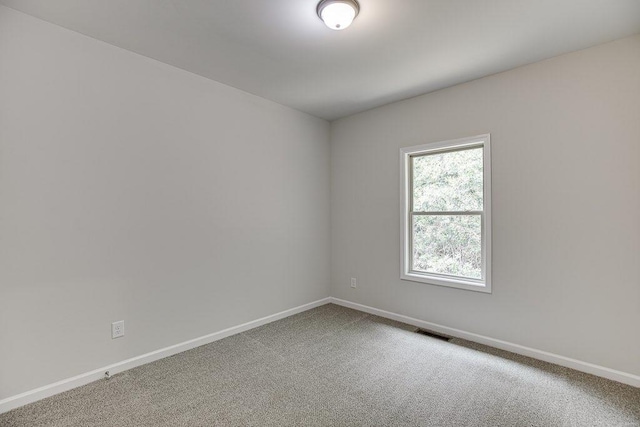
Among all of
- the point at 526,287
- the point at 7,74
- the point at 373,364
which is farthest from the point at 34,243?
the point at 526,287

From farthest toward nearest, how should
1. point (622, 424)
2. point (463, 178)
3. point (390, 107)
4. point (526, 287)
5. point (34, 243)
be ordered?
point (390, 107) → point (463, 178) → point (526, 287) → point (34, 243) → point (622, 424)

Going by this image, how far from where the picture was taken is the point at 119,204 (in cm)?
245

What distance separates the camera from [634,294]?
2.27m

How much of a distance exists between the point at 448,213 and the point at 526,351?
55.9 inches

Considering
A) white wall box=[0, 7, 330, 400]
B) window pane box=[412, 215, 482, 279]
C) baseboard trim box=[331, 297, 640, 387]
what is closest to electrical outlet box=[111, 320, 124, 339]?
white wall box=[0, 7, 330, 400]

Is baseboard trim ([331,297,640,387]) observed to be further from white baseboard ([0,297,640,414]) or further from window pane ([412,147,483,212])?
window pane ([412,147,483,212])

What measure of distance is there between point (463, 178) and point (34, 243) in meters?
3.66

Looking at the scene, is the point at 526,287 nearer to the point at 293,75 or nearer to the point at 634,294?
the point at 634,294

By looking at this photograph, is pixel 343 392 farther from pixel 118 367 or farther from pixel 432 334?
pixel 118 367

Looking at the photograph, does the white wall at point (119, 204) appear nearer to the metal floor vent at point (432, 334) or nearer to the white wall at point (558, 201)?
the metal floor vent at point (432, 334)

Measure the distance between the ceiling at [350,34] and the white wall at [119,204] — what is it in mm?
301

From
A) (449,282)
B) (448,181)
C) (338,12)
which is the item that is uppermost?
(338,12)

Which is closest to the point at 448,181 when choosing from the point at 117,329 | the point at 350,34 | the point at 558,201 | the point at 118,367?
the point at 558,201

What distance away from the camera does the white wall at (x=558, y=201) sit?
7.59 ft
